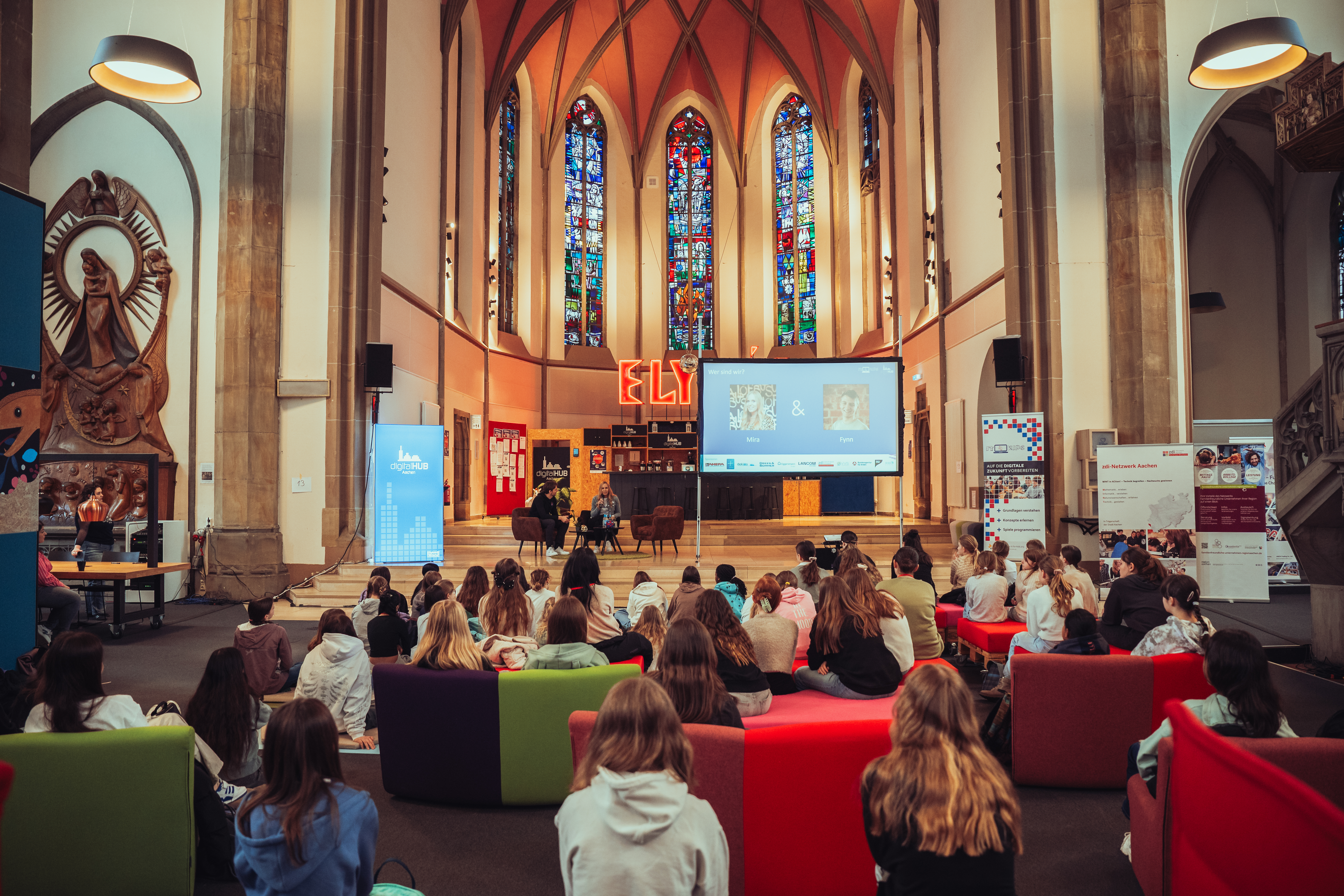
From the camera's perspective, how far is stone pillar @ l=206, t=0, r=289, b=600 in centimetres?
971

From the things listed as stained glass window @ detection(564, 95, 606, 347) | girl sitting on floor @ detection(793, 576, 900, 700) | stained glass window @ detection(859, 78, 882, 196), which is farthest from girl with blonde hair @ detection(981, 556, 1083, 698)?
stained glass window @ detection(564, 95, 606, 347)

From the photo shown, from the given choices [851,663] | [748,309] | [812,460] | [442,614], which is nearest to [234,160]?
[812,460]

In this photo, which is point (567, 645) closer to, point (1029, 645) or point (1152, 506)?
point (1029, 645)

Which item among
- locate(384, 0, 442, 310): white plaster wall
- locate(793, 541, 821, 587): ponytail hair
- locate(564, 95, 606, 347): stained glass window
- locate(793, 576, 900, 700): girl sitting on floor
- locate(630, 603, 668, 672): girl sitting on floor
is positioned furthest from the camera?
locate(564, 95, 606, 347): stained glass window

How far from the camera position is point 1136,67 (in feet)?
32.6

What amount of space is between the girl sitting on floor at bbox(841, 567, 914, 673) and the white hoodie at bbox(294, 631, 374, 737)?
256 cm

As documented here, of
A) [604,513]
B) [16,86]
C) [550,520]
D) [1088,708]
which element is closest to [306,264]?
[16,86]

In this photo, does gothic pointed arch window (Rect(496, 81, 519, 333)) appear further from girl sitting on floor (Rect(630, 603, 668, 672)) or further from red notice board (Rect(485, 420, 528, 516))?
girl sitting on floor (Rect(630, 603, 668, 672))

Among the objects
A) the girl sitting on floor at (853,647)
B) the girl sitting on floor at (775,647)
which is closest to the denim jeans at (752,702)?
the girl sitting on floor at (775,647)

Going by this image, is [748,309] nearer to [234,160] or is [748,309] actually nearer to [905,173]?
[905,173]

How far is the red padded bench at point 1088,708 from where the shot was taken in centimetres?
388

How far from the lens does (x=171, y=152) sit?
10234 mm

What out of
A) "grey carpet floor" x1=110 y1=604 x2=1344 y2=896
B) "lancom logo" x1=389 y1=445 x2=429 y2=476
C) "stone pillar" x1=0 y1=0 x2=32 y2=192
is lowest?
"grey carpet floor" x1=110 y1=604 x2=1344 y2=896

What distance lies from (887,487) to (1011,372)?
7598 mm
